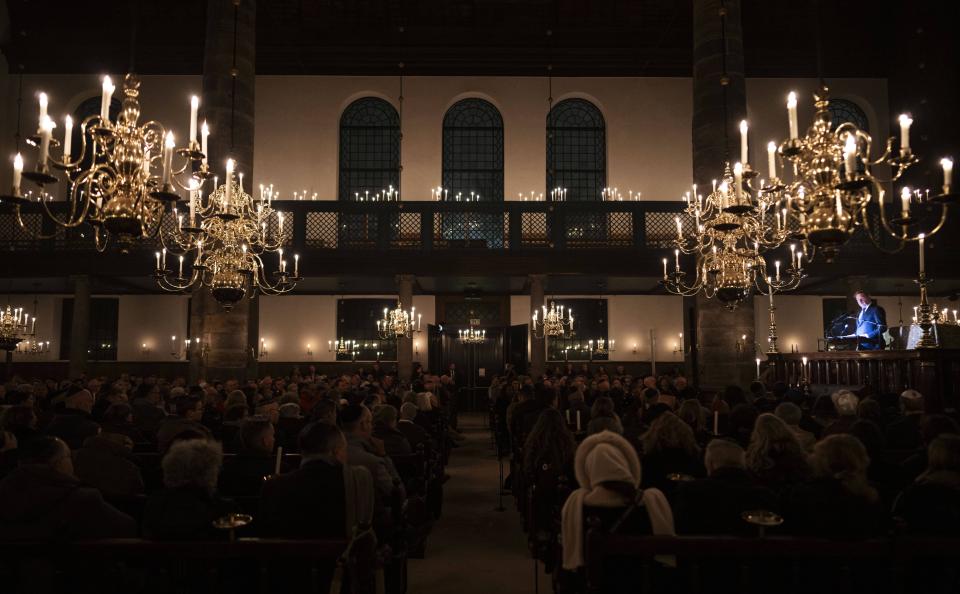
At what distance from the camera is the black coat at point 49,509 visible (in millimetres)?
3982

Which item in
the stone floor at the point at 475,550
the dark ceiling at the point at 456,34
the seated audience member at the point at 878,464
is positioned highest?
the dark ceiling at the point at 456,34

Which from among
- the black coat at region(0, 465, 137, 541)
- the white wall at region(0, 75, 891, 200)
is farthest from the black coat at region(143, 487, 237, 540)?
the white wall at region(0, 75, 891, 200)

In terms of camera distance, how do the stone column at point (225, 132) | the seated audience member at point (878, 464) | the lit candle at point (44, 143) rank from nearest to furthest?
the lit candle at point (44, 143), the seated audience member at point (878, 464), the stone column at point (225, 132)

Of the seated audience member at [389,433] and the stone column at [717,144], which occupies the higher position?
the stone column at [717,144]

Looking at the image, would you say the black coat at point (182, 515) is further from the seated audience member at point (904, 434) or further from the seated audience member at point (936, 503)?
the seated audience member at point (904, 434)

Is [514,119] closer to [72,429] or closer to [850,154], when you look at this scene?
[850,154]

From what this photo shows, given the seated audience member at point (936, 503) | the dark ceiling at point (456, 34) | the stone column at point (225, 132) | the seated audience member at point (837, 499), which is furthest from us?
the dark ceiling at point (456, 34)

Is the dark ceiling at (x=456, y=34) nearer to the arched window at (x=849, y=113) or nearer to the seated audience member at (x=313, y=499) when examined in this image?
the arched window at (x=849, y=113)

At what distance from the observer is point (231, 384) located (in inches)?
572

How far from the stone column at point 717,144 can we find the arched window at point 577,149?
35.5ft

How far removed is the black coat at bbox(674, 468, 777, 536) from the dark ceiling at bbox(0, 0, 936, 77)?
72.3ft

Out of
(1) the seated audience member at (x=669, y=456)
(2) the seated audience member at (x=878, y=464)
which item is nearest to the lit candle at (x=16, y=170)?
(1) the seated audience member at (x=669, y=456)

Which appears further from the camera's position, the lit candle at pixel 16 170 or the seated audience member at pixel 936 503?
the lit candle at pixel 16 170

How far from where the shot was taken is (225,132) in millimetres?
16656
